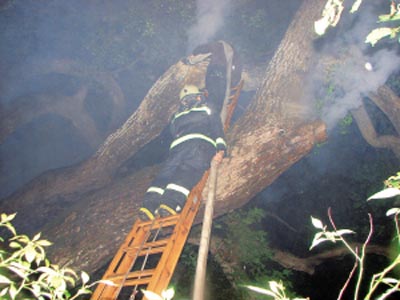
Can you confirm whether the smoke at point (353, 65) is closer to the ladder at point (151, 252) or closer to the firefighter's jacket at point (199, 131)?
the firefighter's jacket at point (199, 131)

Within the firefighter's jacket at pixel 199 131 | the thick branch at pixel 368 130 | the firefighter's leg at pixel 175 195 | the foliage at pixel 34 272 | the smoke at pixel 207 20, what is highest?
the smoke at pixel 207 20

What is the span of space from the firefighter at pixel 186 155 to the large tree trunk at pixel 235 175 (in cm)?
Answer: 51

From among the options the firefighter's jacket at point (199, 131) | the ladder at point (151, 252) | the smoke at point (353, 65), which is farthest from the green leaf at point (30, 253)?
the smoke at point (353, 65)

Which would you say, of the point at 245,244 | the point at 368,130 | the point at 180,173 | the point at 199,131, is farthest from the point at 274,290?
the point at 245,244

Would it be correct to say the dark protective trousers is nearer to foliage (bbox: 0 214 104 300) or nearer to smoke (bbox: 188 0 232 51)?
foliage (bbox: 0 214 104 300)

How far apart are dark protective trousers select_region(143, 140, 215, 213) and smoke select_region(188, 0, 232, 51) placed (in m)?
5.93

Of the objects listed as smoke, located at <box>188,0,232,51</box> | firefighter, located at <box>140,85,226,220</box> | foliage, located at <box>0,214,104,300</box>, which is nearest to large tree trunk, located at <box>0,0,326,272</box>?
firefighter, located at <box>140,85,226,220</box>

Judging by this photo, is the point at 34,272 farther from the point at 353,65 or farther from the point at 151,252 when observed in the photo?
the point at 353,65

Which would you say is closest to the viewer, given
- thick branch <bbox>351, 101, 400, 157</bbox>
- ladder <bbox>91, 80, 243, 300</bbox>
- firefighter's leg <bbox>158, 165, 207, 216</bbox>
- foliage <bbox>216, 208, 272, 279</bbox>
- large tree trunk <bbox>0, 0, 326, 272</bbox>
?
ladder <bbox>91, 80, 243, 300</bbox>

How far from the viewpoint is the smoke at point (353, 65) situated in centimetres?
464

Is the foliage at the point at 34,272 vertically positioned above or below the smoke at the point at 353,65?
below

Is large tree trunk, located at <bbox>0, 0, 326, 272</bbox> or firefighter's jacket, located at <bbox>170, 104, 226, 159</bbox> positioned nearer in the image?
firefighter's jacket, located at <bbox>170, 104, 226, 159</bbox>

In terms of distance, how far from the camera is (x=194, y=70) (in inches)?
216

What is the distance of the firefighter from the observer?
309cm
